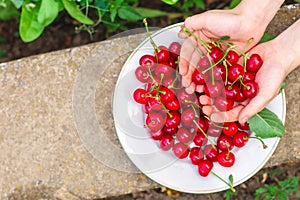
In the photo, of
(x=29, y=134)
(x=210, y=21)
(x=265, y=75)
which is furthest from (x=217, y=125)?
(x=29, y=134)

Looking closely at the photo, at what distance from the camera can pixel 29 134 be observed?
183cm

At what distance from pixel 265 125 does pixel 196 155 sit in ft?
0.84

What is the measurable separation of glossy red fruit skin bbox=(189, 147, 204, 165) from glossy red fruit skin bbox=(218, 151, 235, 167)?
7 centimetres

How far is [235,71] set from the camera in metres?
1.56

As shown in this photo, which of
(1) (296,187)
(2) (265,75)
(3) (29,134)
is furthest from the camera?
(1) (296,187)

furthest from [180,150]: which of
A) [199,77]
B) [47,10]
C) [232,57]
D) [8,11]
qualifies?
[8,11]

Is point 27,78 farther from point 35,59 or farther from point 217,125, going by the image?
point 217,125

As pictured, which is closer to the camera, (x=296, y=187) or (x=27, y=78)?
(x=27, y=78)

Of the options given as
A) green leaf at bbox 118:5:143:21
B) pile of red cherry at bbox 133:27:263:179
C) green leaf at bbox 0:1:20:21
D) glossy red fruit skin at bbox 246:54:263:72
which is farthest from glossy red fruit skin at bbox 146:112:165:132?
green leaf at bbox 0:1:20:21

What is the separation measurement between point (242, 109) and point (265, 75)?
0.14 m

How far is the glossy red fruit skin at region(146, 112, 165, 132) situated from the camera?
1593 mm

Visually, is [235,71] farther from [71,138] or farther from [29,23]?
[29,23]

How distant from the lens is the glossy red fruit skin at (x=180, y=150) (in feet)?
5.36

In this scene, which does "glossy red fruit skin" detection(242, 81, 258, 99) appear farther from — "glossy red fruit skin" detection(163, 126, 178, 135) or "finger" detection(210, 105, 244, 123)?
"glossy red fruit skin" detection(163, 126, 178, 135)
